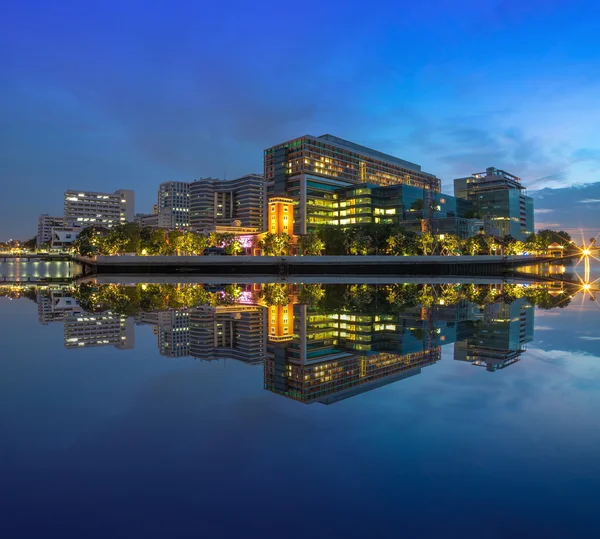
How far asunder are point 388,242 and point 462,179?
101744 mm

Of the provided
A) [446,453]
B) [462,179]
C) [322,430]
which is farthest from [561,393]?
[462,179]

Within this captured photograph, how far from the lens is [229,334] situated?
11.8 meters

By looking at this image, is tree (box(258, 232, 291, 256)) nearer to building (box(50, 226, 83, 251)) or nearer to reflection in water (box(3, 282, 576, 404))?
reflection in water (box(3, 282, 576, 404))

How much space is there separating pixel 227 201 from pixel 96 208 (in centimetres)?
5218

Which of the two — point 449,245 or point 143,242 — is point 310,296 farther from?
point 449,245

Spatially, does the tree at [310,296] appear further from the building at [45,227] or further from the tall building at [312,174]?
the building at [45,227]

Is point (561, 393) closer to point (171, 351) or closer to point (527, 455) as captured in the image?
point (527, 455)

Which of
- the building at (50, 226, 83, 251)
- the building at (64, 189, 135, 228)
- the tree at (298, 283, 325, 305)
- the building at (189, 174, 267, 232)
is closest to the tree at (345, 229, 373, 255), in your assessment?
the tree at (298, 283, 325, 305)

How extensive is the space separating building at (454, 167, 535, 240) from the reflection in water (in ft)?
446

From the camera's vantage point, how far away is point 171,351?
30.7 feet

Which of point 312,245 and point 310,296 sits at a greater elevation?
point 312,245

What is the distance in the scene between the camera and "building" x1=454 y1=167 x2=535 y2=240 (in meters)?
146

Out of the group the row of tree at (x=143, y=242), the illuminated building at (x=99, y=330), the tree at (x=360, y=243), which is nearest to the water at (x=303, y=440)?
the illuminated building at (x=99, y=330)

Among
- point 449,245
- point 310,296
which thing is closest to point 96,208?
point 449,245
